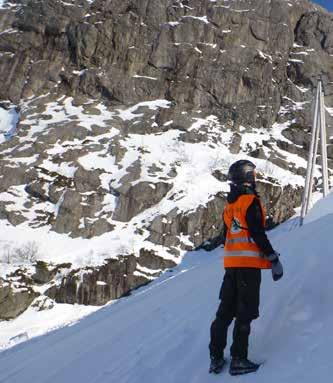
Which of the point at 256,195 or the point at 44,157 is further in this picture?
the point at 44,157

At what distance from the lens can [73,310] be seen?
142 ft

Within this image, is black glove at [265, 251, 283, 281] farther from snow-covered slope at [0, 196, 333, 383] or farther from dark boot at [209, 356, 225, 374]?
dark boot at [209, 356, 225, 374]

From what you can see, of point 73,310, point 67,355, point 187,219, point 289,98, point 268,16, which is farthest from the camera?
point 268,16

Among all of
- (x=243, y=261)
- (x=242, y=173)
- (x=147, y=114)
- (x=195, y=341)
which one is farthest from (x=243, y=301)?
(x=147, y=114)

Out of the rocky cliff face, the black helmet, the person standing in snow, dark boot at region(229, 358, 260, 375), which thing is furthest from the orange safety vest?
the rocky cliff face

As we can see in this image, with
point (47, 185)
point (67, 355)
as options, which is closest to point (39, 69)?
point (47, 185)

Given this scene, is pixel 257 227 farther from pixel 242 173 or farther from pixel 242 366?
pixel 242 366

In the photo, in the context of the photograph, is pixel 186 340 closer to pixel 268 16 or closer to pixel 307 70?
pixel 307 70

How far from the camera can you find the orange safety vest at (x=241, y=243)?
456cm

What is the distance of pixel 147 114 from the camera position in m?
69.4

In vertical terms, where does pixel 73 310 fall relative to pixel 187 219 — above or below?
below

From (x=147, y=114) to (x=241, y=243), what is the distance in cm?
6575

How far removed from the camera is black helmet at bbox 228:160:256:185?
4.64 meters

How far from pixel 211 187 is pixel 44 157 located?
19.3m
